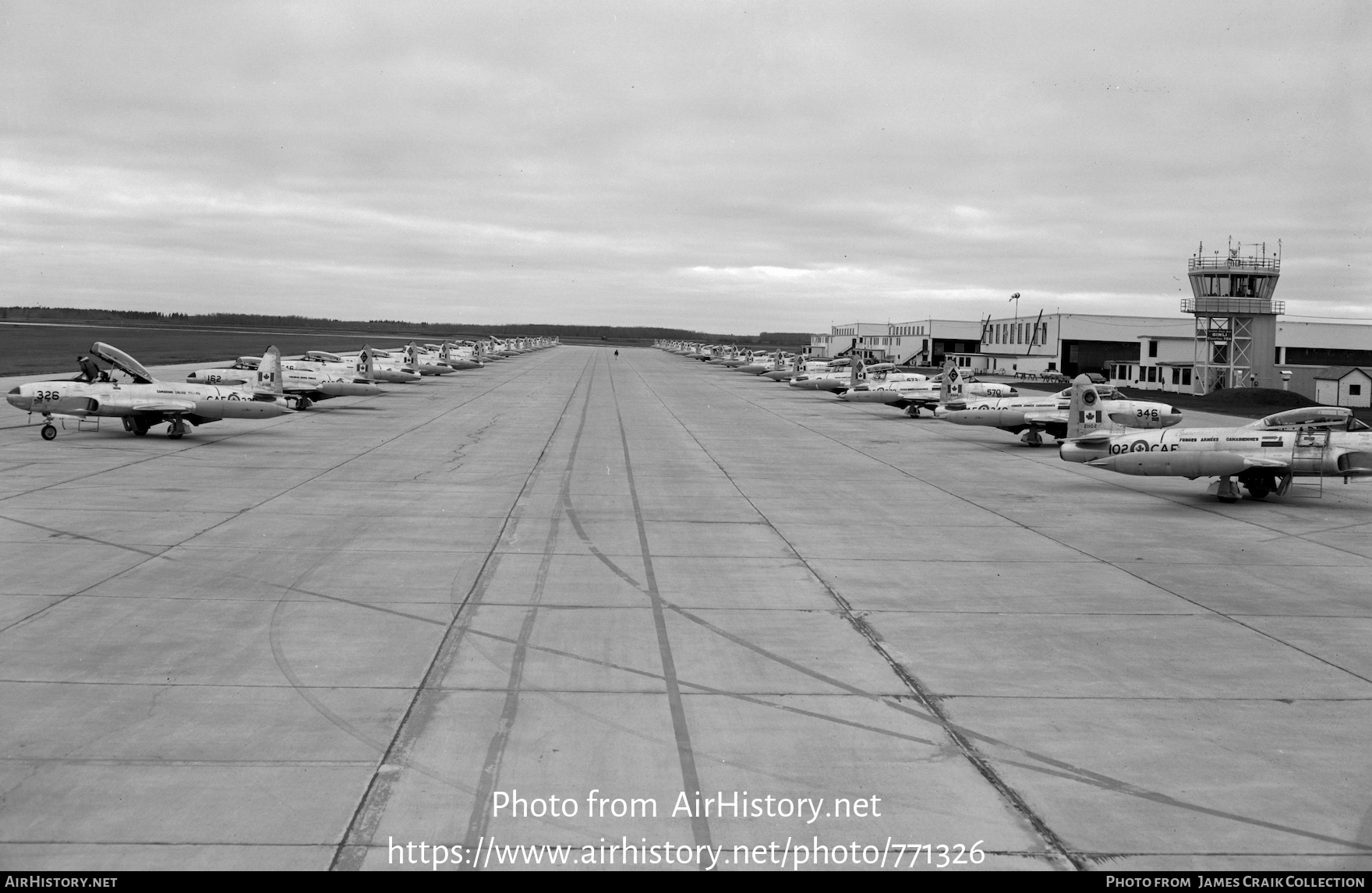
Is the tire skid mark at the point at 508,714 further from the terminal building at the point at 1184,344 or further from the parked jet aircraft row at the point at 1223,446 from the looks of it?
the terminal building at the point at 1184,344

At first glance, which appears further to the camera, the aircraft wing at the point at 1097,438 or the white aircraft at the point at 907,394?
the white aircraft at the point at 907,394

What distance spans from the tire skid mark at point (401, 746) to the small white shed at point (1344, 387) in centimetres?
6673

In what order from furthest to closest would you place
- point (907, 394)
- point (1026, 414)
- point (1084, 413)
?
point (907, 394) → point (1026, 414) → point (1084, 413)

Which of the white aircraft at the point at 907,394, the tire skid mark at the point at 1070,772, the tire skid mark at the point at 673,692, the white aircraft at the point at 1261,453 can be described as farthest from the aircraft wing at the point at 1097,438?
the white aircraft at the point at 907,394

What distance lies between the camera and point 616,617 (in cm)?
1417

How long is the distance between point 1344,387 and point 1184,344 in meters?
27.0

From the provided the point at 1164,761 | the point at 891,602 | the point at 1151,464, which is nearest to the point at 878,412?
the point at 1151,464

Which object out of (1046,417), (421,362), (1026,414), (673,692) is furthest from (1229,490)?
(421,362)

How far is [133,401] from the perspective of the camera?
35.0 metres

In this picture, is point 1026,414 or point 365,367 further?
point 365,367

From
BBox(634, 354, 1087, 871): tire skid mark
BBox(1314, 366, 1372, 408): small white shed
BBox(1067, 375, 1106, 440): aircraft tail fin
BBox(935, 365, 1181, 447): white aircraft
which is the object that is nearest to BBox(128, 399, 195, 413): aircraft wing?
BBox(634, 354, 1087, 871): tire skid mark

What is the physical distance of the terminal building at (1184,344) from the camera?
7406cm

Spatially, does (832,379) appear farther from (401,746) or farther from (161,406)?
(401,746)

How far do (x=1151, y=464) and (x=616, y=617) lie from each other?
16.6 meters
